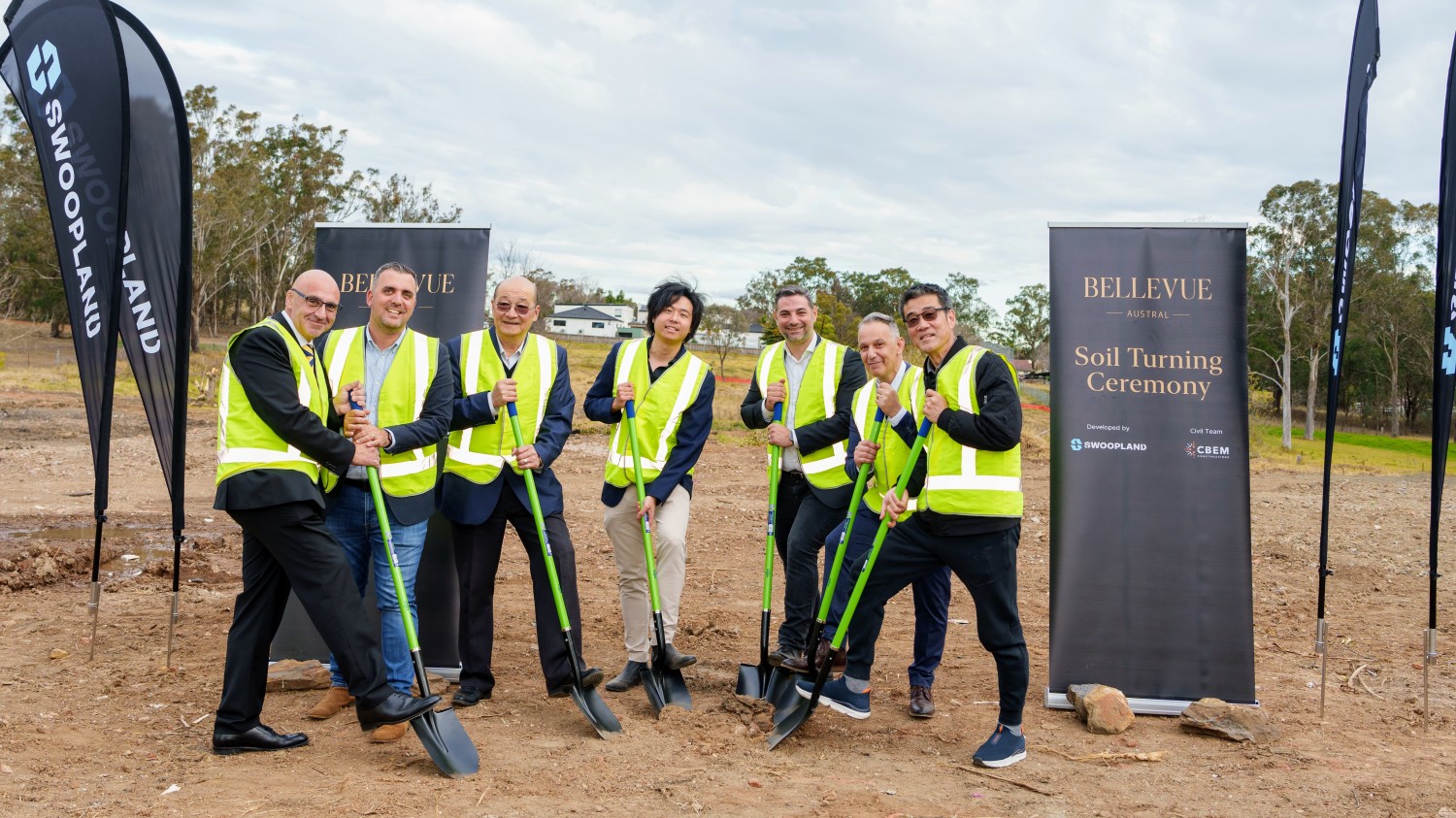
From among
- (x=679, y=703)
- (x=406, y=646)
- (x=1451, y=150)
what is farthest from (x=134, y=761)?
(x=1451, y=150)

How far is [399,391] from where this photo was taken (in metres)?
5.00

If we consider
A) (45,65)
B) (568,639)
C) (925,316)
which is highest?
(45,65)

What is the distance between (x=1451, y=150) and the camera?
5078 millimetres

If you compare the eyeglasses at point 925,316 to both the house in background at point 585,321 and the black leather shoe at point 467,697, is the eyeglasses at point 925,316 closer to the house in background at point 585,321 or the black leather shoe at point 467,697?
the black leather shoe at point 467,697

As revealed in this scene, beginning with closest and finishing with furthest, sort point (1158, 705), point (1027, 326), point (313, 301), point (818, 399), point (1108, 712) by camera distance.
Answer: point (313, 301) → point (1108, 712) → point (1158, 705) → point (818, 399) → point (1027, 326)

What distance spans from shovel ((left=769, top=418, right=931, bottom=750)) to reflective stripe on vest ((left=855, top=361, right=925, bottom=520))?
0.47ft

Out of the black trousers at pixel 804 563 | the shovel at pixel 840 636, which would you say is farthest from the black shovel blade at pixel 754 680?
the shovel at pixel 840 636

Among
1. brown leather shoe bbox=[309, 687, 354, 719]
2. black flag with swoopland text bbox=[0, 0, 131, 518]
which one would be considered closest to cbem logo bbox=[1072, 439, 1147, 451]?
brown leather shoe bbox=[309, 687, 354, 719]

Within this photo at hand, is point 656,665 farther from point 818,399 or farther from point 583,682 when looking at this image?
point 818,399

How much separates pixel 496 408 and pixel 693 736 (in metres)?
1.87

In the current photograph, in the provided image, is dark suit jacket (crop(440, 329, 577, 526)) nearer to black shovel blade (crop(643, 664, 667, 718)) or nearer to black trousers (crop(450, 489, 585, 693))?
black trousers (crop(450, 489, 585, 693))

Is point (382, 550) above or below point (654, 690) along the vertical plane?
above

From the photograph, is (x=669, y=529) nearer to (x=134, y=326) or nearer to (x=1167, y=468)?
(x=1167, y=468)

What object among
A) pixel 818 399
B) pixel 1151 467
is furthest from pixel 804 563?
pixel 1151 467
